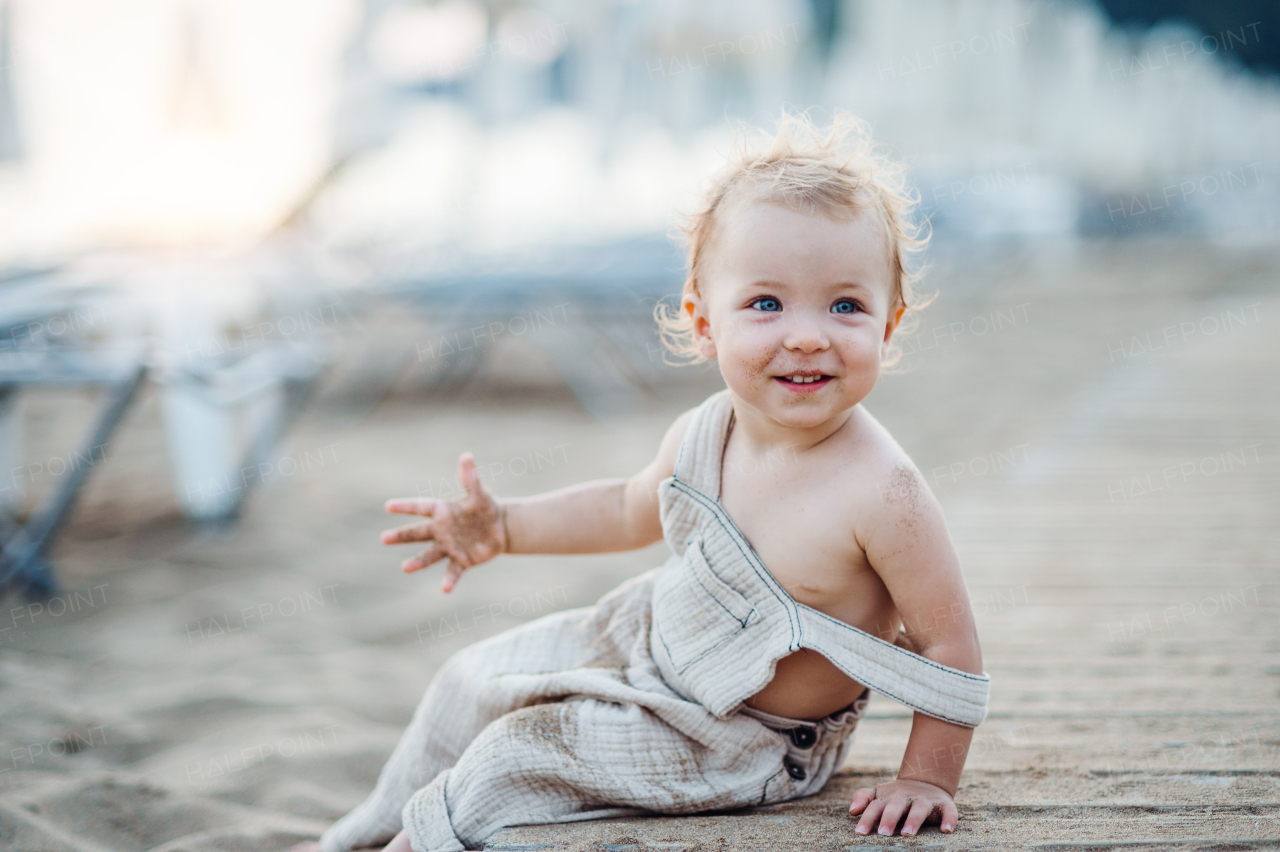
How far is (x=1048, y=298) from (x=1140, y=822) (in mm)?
15096

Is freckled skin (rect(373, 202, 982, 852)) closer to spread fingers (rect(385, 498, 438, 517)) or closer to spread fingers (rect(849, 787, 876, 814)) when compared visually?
spread fingers (rect(849, 787, 876, 814))

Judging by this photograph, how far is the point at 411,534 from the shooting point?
63.7 inches

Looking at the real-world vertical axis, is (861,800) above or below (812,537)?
below

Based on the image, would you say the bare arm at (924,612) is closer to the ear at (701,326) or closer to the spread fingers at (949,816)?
the spread fingers at (949,816)

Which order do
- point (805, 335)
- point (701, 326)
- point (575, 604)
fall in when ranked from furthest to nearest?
point (575, 604)
point (701, 326)
point (805, 335)

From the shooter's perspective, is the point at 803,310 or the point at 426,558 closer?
the point at 803,310

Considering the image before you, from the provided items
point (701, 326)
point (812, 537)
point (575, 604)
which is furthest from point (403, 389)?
point (812, 537)

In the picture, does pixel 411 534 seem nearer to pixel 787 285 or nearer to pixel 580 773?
pixel 580 773

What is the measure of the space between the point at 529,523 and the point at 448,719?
35 centimetres

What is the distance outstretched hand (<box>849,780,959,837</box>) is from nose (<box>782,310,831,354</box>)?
624 millimetres

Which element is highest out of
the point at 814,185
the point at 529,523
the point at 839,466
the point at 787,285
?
the point at 814,185

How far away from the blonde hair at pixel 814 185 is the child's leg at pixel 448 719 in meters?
0.59

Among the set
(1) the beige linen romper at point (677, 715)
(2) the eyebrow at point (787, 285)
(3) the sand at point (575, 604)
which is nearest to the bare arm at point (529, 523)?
(1) the beige linen romper at point (677, 715)

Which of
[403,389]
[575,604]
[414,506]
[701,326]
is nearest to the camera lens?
[701,326]
